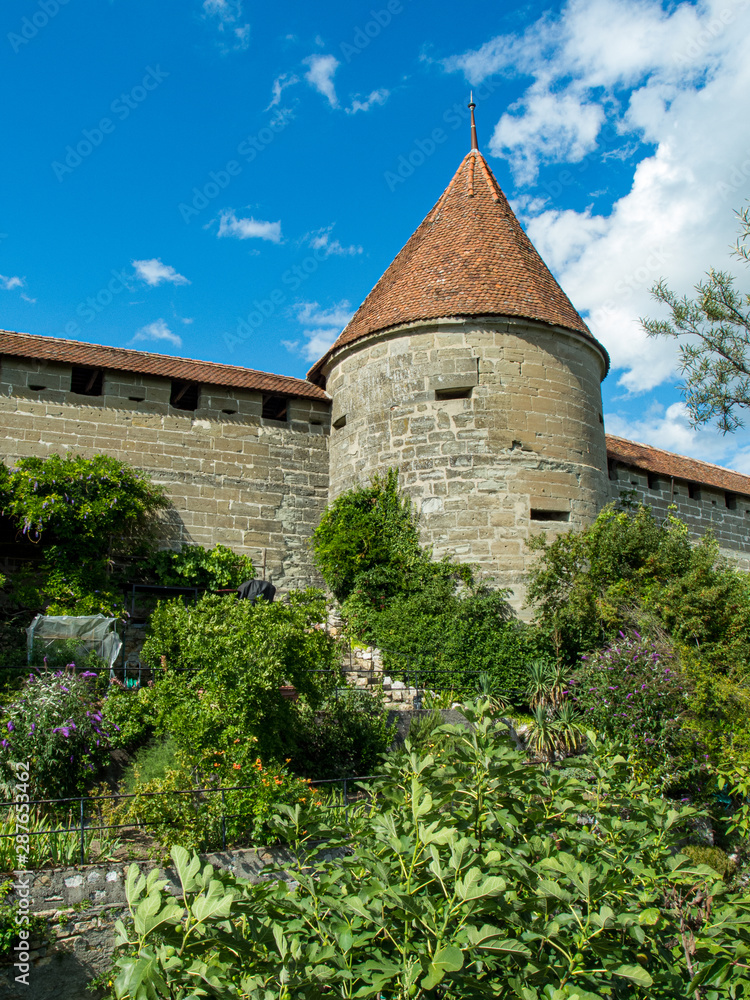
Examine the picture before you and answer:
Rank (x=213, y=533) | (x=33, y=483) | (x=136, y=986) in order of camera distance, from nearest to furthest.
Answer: (x=136, y=986), (x=33, y=483), (x=213, y=533)

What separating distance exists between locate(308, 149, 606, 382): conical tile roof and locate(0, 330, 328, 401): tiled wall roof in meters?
0.97

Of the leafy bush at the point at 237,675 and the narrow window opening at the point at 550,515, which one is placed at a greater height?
the narrow window opening at the point at 550,515

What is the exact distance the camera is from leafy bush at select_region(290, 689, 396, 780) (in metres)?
7.44

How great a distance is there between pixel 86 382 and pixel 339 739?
28.1ft

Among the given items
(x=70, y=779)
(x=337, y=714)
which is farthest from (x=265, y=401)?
(x=70, y=779)

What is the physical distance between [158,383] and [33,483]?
3.22 metres

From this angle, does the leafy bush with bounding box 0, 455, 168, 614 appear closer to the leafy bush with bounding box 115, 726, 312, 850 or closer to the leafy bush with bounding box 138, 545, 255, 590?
the leafy bush with bounding box 138, 545, 255, 590

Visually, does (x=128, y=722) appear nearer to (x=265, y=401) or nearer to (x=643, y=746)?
(x=643, y=746)

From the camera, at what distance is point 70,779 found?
659cm

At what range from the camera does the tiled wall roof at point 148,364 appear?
1233 cm

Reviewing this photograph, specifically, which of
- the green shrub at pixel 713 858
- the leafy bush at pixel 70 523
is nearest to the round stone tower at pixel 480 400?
the leafy bush at pixel 70 523

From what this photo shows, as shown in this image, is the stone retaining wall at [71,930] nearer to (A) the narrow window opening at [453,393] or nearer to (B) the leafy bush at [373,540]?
(B) the leafy bush at [373,540]

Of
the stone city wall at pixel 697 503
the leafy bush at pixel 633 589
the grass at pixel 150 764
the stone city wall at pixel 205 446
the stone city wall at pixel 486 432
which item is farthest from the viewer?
the stone city wall at pixel 697 503

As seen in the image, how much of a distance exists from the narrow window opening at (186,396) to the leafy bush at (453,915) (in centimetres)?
1140
